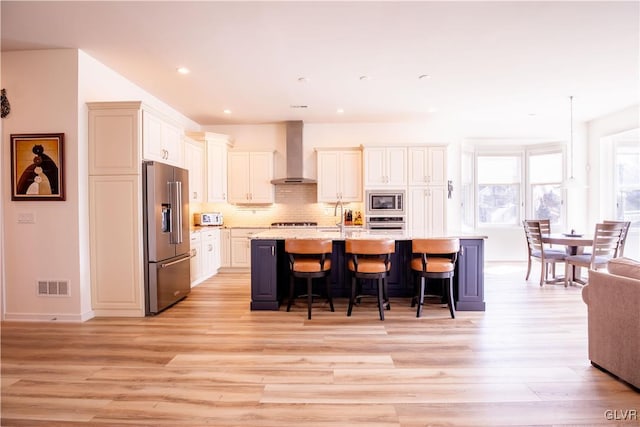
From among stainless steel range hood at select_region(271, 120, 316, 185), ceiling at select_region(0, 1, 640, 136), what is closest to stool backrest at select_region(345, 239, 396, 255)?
ceiling at select_region(0, 1, 640, 136)

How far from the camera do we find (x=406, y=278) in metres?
4.41

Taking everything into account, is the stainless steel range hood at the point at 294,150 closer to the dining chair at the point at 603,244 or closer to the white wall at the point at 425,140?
the white wall at the point at 425,140

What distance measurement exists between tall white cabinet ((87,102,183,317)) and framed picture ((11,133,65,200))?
0.30 metres

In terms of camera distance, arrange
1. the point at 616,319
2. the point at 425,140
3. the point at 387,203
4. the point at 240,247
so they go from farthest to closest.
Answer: the point at 425,140
the point at 240,247
the point at 387,203
the point at 616,319

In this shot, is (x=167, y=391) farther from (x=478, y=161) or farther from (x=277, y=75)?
(x=478, y=161)

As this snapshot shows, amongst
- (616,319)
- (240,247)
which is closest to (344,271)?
(616,319)

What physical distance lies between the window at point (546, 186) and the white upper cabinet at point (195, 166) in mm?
6802

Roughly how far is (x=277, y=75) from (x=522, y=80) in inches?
131

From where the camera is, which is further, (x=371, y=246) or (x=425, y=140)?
(x=425, y=140)

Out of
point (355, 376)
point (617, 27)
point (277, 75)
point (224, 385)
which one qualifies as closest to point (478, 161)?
point (617, 27)

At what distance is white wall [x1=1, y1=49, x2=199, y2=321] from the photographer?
3711 millimetres

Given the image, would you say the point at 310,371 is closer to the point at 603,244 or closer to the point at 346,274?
the point at 346,274

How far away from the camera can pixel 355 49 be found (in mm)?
3684

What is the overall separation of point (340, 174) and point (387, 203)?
1.09 metres
